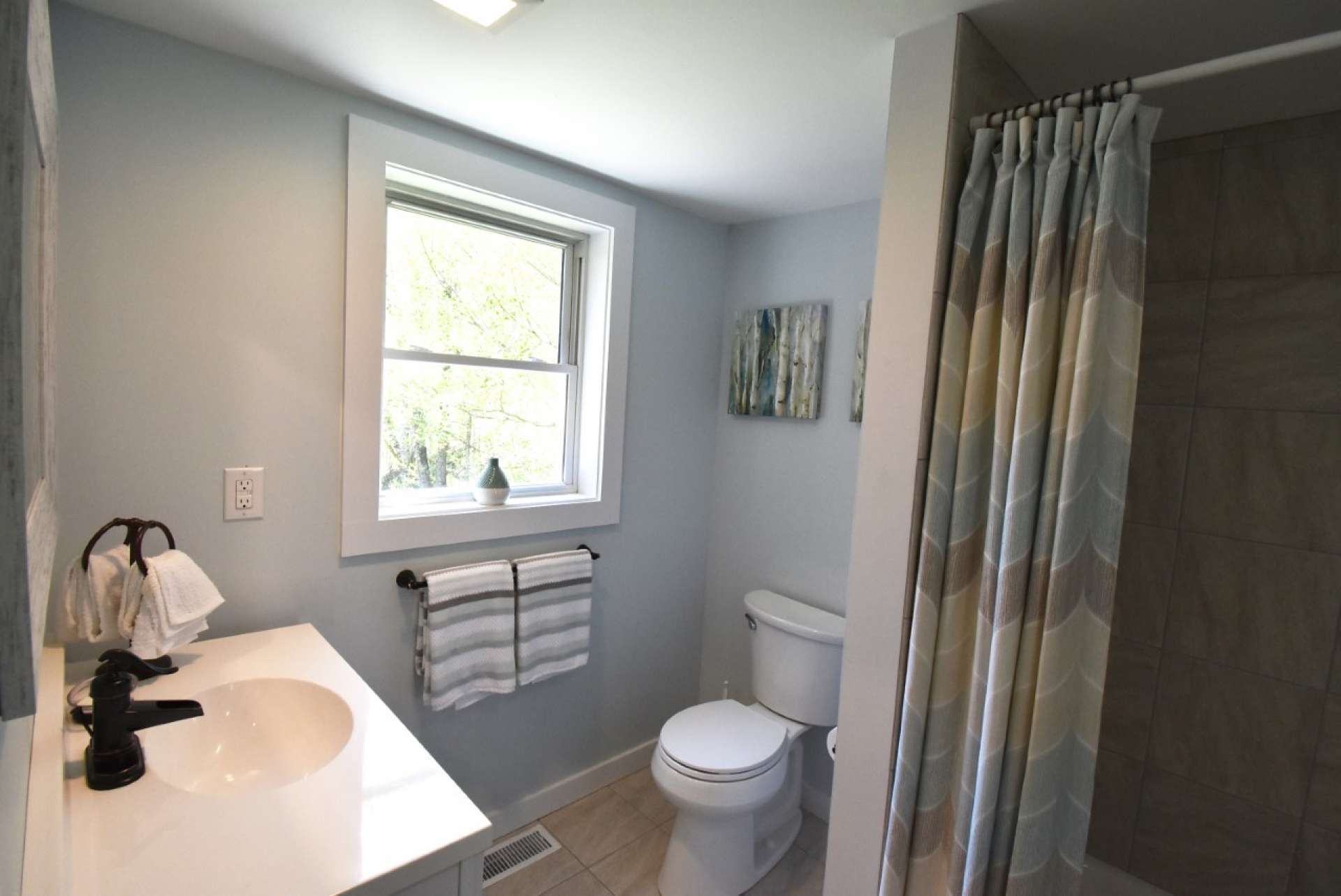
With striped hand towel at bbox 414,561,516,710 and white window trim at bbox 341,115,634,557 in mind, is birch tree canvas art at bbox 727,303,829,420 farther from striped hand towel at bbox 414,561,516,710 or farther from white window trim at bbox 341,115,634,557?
striped hand towel at bbox 414,561,516,710

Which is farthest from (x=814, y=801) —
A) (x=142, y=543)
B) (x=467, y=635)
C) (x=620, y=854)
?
(x=142, y=543)

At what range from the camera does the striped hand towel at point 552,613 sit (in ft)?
6.57

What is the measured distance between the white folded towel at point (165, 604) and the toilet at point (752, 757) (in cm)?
125

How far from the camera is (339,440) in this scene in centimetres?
163

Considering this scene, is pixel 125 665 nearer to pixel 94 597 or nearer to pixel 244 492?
pixel 94 597

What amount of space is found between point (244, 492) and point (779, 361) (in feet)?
5.72

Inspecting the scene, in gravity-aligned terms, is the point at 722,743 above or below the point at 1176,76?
below

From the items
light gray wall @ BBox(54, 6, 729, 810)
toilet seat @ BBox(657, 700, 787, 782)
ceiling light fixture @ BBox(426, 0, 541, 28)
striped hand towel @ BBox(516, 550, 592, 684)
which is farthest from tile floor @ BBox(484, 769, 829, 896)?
ceiling light fixture @ BBox(426, 0, 541, 28)

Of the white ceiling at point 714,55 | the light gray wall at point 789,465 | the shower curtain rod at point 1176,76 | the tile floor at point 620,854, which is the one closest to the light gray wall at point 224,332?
the white ceiling at point 714,55

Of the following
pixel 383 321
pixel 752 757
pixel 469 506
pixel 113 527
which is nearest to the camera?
pixel 113 527

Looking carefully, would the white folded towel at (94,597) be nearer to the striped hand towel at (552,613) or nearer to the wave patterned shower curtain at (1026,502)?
the striped hand towel at (552,613)

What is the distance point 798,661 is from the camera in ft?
6.84

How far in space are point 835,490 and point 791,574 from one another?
375 millimetres

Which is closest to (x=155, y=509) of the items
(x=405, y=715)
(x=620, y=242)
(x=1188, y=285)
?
(x=405, y=715)
